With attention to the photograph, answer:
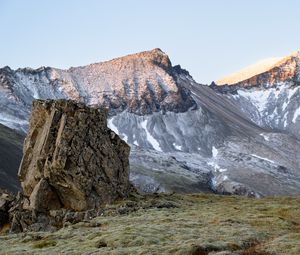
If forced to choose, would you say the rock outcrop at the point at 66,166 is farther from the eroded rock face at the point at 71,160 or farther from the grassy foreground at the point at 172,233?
the grassy foreground at the point at 172,233

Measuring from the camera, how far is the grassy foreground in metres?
42.3

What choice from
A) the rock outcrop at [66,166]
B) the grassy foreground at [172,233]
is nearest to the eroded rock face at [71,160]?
the rock outcrop at [66,166]

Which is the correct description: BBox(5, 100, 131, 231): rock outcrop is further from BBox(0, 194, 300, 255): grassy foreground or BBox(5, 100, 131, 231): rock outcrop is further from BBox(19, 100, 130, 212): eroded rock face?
BBox(0, 194, 300, 255): grassy foreground

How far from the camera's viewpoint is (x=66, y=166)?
7494 centimetres

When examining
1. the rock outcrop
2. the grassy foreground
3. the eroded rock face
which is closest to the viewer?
the grassy foreground

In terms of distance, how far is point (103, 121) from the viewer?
8350 centimetres

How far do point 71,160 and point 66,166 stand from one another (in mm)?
1295

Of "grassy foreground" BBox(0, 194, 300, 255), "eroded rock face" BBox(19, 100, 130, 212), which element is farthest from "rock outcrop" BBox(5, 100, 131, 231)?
"grassy foreground" BBox(0, 194, 300, 255)

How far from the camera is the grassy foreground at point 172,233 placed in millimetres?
42281

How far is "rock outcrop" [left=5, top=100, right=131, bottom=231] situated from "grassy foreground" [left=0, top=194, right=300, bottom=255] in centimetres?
499

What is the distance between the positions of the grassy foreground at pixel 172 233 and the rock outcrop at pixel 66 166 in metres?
4.99

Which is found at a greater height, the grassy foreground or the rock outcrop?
the rock outcrop

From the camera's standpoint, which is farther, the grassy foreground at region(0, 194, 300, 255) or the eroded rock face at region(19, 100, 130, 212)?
the eroded rock face at region(19, 100, 130, 212)

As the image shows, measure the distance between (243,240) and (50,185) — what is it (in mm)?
35962
